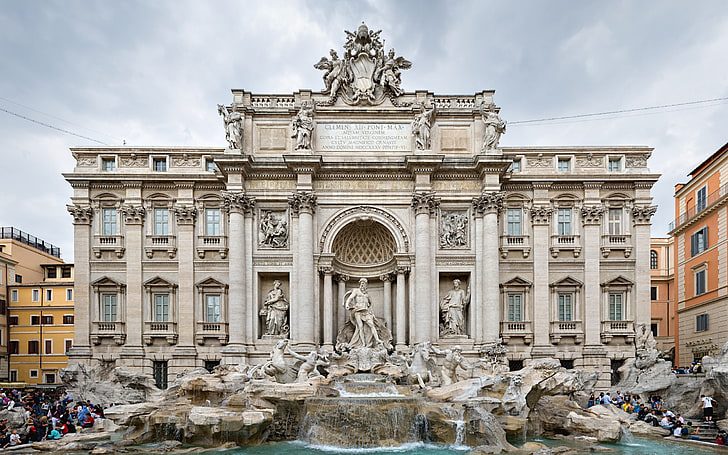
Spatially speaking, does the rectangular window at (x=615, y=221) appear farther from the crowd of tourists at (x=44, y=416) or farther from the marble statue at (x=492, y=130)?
the crowd of tourists at (x=44, y=416)

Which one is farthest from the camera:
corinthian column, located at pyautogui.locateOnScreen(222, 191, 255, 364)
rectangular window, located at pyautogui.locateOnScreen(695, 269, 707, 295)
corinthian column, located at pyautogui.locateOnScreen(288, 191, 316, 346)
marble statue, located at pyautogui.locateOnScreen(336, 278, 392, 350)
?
rectangular window, located at pyautogui.locateOnScreen(695, 269, 707, 295)

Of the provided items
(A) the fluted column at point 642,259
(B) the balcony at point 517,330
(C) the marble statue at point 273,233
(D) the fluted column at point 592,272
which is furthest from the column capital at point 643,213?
(C) the marble statue at point 273,233

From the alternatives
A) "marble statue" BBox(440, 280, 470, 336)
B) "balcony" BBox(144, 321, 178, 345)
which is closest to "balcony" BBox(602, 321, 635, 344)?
"marble statue" BBox(440, 280, 470, 336)

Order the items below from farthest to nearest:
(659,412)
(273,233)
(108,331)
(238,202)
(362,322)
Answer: (108,331), (273,233), (238,202), (362,322), (659,412)

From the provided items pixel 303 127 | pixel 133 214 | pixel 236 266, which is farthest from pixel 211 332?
pixel 303 127

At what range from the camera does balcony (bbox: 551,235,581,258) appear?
2798 centimetres

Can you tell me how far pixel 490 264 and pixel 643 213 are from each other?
9.26m

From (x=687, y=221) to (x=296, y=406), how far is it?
29.0 m

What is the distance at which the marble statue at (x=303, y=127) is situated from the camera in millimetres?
26219

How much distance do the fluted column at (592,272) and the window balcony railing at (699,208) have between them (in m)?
Result: 8.10

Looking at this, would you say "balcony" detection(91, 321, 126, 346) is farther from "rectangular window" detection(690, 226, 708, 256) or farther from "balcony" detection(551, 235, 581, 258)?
"rectangular window" detection(690, 226, 708, 256)

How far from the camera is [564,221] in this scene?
28328 millimetres

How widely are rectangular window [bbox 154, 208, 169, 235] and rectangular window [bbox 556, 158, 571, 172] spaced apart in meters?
21.3

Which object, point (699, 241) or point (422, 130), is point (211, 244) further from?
point (699, 241)
